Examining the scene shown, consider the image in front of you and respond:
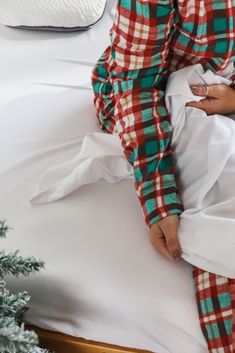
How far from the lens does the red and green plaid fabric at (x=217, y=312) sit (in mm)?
720

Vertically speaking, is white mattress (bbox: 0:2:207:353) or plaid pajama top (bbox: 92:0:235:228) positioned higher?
plaid pajama top (bbox: 92:0:235:228)

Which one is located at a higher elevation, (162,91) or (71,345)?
(162,91)

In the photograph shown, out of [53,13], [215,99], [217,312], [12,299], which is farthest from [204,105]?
[53,13]

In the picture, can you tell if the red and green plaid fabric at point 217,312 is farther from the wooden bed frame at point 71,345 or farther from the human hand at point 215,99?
the human hand at point 215,99

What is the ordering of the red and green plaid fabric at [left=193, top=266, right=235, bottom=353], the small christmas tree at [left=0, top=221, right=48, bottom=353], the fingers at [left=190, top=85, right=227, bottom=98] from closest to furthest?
the small christmas tree at [left=0, top=221, right=48, bottom=353], the red and green plaid fabric at [left=193, top=266, right=235, bottom=353], the fingers at [left=190, top=85, right=227, bottom=98]

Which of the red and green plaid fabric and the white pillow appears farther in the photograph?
the white pillow

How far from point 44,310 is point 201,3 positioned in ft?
1.86

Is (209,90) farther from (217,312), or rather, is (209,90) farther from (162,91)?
(217,312)

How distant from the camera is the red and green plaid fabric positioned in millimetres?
720

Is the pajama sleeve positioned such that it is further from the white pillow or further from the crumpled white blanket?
the white pillow

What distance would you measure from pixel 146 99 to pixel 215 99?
5.0 inches

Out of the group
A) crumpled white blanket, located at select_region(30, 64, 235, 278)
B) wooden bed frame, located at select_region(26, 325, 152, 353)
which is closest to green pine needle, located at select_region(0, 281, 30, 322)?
wooden bed frame, located at select_region(26, 325, 152, 353)

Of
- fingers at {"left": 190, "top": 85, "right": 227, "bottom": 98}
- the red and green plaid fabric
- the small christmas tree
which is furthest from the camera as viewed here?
fingers at {"left": 190, "top": 85, "right": 227, "bottom": 98}

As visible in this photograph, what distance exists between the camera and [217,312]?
729 mm
